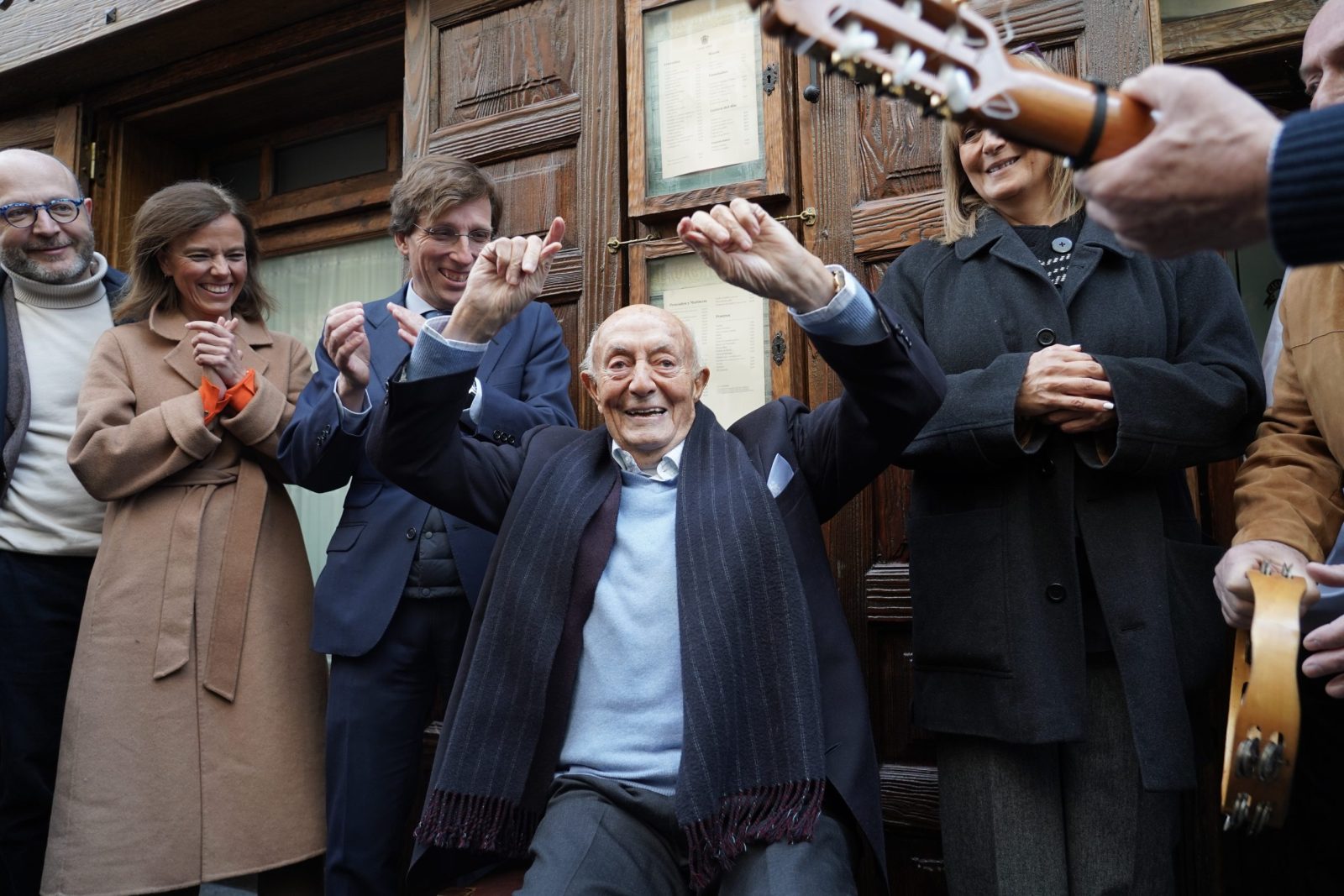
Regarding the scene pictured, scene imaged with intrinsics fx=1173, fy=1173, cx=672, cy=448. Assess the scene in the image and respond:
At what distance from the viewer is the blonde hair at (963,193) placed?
2.46 m

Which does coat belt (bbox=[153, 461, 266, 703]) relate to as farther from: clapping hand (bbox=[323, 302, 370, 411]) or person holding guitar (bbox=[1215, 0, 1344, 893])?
person holding guitar (bbox=[1215, 0, 1344, 893])

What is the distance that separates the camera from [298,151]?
5250 millimetres

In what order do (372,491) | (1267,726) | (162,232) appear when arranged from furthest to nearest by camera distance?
(162,232) < (372,491) < (1267,726)

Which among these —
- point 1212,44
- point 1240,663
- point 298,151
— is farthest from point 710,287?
point 298,151

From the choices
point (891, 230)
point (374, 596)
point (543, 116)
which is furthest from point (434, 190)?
point (891, 230)

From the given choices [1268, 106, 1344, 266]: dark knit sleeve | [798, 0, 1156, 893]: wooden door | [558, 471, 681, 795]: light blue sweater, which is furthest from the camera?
[798, 0, 1156, 893]: wooden door

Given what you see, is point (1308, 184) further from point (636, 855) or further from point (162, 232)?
point (162, 232)

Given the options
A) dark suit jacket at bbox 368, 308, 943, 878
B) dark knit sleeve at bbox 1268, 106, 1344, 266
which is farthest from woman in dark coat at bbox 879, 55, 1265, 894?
dark knit sleeve at bbox 1268, 106, 1344, 266

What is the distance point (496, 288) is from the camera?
2.44 meters

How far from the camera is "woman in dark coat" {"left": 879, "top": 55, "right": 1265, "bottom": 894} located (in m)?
2.11

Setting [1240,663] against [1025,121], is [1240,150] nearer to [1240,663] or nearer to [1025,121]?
[1025,121]

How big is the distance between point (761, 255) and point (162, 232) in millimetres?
1938

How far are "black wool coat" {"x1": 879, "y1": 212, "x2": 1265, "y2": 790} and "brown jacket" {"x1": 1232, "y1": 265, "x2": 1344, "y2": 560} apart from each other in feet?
0.27

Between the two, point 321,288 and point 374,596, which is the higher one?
point 321,288
